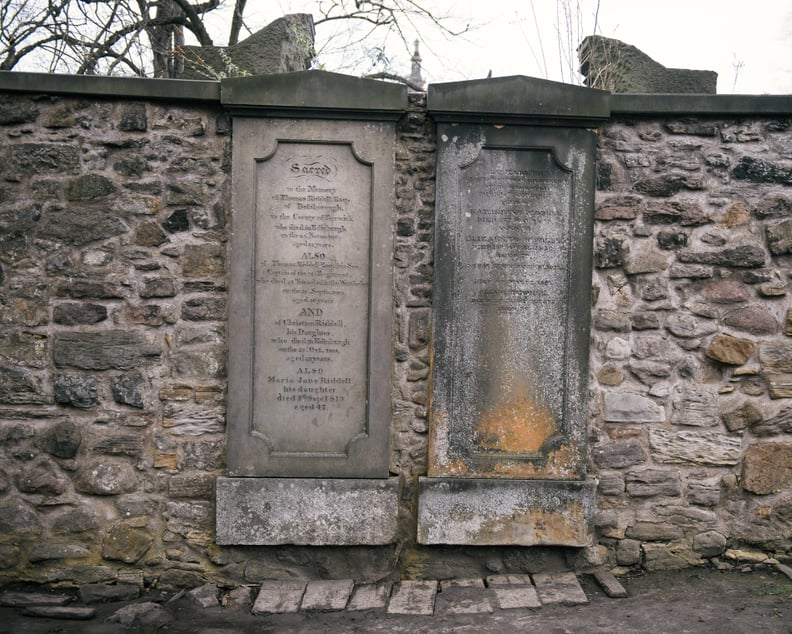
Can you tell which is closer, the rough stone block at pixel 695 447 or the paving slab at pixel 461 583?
the paving slab at pixel 461 583

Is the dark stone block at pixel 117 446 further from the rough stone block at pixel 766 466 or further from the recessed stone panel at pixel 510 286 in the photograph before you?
the rough stone block at pixel 766 466

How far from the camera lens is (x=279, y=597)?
11.8ft

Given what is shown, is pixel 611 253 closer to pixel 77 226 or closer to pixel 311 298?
pixel 311 298

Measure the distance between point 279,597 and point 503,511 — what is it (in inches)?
50.5

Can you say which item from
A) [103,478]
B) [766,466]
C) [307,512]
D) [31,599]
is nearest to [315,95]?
[307,512]

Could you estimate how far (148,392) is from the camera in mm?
3729

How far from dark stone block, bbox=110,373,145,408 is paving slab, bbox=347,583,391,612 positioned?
1.57 meters

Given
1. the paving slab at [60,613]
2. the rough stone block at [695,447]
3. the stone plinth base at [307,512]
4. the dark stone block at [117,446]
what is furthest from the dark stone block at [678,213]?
the paving slab at [60,613]

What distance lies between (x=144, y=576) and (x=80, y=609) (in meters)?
0.35

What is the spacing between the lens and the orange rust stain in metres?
3.78

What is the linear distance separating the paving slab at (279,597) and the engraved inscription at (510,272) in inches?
51.6

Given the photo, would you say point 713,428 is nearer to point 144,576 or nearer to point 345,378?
point 345,378

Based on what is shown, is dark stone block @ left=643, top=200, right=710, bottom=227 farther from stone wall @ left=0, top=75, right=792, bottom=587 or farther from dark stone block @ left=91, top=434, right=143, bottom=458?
dark stone block @ left=91, top=434, right=143, bottom=458

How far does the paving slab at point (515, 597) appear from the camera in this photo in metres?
3.47
